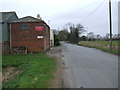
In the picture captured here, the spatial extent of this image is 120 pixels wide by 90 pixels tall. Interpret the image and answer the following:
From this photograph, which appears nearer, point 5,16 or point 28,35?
point 28,35

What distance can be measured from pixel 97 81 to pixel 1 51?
1950cm

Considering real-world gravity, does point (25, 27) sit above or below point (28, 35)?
above

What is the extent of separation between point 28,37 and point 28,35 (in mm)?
310

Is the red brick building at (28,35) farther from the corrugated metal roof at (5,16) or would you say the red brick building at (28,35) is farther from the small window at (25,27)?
the corrugated metal roof at (5,16)

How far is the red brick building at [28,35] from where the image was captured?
26.5 metres

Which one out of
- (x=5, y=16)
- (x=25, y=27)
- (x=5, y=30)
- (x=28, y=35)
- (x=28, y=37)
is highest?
(x=5, y=16)

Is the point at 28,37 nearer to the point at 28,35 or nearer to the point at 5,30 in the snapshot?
the point at 28,35

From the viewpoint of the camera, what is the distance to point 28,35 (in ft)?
87.2

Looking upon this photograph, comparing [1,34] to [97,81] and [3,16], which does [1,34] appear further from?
[97,81]

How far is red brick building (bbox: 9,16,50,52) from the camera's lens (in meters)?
26.5

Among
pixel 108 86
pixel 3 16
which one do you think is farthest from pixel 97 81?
pixel 3 16

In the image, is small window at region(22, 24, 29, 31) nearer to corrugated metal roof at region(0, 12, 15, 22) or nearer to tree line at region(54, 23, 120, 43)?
corrugated metal roof at region(0, 12, 15, 22)

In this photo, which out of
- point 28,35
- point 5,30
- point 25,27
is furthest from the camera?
point 25,27

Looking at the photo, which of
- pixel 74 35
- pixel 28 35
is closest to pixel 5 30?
pixel 28 35
